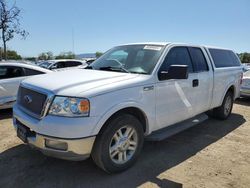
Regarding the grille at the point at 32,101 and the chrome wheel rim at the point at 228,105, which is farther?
the chrome wheel rim at the point at 228,105

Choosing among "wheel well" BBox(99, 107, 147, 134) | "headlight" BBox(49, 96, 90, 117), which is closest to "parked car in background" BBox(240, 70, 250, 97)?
"wheel well" BBox(99, 107, 147, 134)

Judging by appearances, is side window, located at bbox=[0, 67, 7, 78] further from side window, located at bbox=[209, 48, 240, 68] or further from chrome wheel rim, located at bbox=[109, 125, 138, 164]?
side window, located at bbox=[209, 48, 240, 68]

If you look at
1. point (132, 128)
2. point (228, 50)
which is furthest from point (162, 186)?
point (228, 50)

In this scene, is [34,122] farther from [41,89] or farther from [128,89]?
[128,89]

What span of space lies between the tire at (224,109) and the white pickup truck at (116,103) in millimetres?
1274

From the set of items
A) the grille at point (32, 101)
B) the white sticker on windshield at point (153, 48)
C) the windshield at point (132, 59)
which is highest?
the white sticker on windshield at point (153, 48)

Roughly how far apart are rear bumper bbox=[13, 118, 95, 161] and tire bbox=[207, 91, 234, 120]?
4253 mm

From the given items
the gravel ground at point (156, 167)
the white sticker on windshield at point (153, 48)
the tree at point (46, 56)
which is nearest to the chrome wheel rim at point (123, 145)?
the gravel ground at point (156, 167)

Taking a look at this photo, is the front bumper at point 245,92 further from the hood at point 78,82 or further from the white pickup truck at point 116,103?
the hood at point 78,82

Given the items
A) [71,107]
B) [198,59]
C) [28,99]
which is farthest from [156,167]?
[198,59]

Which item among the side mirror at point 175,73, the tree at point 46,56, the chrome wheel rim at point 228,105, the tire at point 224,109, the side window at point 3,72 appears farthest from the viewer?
the tree at point 46,56

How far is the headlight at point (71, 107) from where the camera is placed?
308 centimetres

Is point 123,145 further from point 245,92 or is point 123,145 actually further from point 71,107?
point 245,92

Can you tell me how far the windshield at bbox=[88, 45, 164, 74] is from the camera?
410 cm
